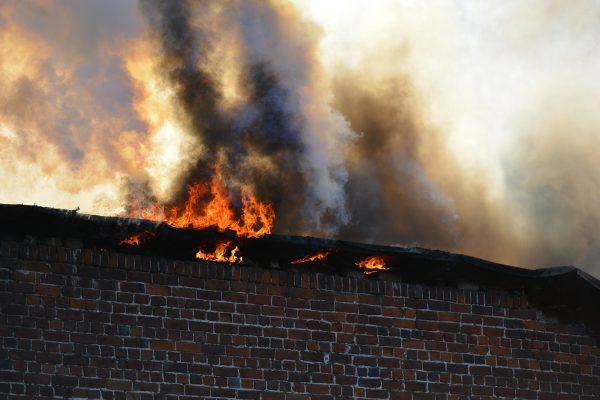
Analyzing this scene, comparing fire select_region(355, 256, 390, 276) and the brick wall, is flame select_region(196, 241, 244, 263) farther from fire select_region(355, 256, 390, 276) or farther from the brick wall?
fire select_region(355, 256, 390, 276)

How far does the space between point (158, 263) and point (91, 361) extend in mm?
1164

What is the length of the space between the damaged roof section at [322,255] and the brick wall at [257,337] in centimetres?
11

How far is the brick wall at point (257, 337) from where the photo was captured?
9.55 meters

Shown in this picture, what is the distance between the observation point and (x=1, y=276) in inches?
375

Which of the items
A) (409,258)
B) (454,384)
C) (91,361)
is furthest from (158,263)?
(454,384)

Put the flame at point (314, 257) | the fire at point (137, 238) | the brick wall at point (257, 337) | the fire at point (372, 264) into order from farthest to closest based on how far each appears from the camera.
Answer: the fire at point (372, 264) < the flame at point (314, 257) < the fire at point (137, 238) < the brick wall at point (257, 337)

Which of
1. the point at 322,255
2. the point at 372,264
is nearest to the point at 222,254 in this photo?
the point at 322,255

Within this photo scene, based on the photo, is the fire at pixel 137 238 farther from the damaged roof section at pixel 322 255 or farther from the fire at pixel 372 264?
the fire at pixel 372 264

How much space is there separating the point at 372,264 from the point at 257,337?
1506mm

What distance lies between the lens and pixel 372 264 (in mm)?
10914

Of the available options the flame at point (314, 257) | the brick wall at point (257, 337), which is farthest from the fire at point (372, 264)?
the flame at point (314, 257)

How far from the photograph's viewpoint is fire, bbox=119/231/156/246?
9.87 metres

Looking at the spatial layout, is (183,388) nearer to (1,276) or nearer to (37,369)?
(37,369)

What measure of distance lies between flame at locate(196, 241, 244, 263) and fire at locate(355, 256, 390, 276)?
1.33 m
